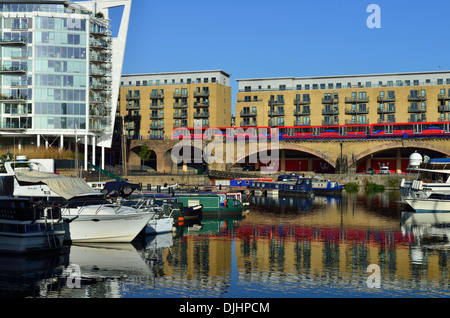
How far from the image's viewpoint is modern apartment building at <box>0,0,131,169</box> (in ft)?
259

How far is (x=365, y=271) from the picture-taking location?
28844mm

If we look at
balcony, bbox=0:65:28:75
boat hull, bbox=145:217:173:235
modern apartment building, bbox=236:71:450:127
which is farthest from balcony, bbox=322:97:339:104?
boat hull, bbox=145:217:173:235

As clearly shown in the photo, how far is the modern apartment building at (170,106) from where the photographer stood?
402 ft

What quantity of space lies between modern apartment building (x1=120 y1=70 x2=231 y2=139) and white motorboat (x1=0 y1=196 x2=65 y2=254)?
89679 mm

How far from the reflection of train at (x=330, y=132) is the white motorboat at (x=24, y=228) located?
254ft

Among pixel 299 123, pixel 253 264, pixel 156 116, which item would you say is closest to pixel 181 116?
pixel 156 116

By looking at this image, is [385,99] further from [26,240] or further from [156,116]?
[26,240]

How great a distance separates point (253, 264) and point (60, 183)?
1474 cm

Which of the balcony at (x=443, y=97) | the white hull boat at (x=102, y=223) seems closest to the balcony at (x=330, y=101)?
the balcony at (x=443, y=97)

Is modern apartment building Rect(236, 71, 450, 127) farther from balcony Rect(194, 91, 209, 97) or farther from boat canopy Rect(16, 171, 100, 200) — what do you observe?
boat canopy Rect(16, 171, 100, 200)

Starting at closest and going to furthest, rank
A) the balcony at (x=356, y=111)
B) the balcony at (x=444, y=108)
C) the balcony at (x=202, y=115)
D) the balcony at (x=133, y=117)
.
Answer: the balcony at (x=444, y=108) < the balcony at (x=356, y=111) < the balcony at (x=202, y=115) < the balcony at (x=133, y=117)

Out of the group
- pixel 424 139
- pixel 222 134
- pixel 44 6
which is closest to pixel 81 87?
pixel 44 6

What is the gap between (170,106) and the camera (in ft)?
406

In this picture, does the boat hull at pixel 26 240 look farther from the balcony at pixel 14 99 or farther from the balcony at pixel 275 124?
the balcony at pixel 275 124
